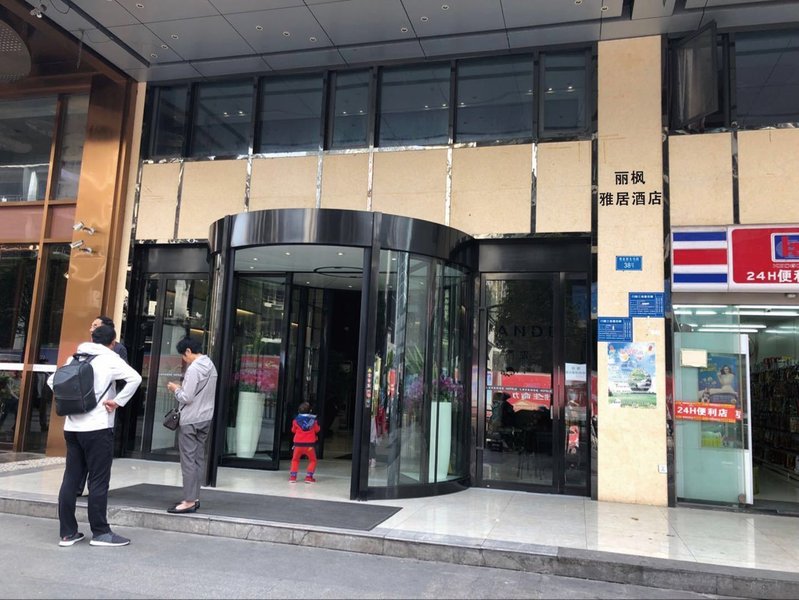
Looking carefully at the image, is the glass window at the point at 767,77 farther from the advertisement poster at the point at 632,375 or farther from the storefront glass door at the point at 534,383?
the advertisement poster at the point at 632,375

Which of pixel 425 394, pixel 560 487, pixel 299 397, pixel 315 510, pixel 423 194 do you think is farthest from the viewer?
pixel 299 397

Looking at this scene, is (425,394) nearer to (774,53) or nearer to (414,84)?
(414,84)

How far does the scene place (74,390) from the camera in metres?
4.94

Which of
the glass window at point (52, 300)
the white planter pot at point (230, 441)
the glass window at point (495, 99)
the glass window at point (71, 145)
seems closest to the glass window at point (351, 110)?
the glass window at point (495, 99)

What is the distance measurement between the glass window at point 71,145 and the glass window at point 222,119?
78.8 inches

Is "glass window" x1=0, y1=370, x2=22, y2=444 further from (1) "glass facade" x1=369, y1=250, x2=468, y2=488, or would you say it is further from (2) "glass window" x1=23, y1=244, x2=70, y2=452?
(1) "glass facade" x1=369, y1=250, x2=468, y2=488

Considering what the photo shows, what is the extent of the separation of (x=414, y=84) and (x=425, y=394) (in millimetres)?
4725

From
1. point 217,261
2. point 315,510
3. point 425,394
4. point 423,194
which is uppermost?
point 423,194

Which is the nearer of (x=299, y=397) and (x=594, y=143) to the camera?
(x=594, y=143)

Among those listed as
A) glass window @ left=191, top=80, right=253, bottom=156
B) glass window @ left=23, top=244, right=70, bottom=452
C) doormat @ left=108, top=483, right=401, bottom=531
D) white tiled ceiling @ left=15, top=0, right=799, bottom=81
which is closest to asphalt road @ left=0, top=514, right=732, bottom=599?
doormat @ left=108, top=483, right=401, bottom=531

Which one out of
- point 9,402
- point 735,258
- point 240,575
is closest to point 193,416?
point 240,575

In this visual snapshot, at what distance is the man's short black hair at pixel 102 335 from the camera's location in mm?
5285

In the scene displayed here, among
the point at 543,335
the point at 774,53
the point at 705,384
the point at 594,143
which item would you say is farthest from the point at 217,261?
the point at 774,53

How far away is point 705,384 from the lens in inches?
297
